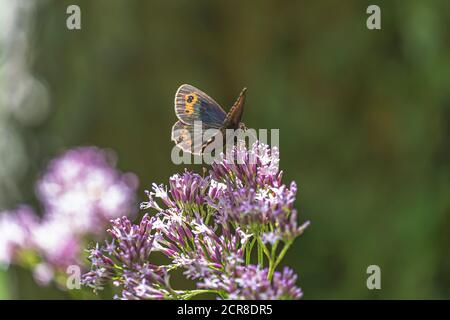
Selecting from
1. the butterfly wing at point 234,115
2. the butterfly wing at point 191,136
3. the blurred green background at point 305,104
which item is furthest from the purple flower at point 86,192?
the blurred green background at point 305,104

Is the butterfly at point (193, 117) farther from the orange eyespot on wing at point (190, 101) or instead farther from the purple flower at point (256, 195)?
the purple flower at point (256, 195)

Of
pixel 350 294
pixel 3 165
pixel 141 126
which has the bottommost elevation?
pixel 350 294

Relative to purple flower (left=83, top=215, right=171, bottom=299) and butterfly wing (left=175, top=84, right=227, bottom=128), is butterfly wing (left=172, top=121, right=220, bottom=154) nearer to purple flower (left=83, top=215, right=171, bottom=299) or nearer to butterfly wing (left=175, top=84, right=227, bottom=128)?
butterfly wing (left=175, top=84, right=227, bottom=128)

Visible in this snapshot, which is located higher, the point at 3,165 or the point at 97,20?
the point at 97,20

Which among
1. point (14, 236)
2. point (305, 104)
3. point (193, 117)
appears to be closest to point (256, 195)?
point (193, 117)

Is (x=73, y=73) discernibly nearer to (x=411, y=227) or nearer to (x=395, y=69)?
(x=395, y=69)
